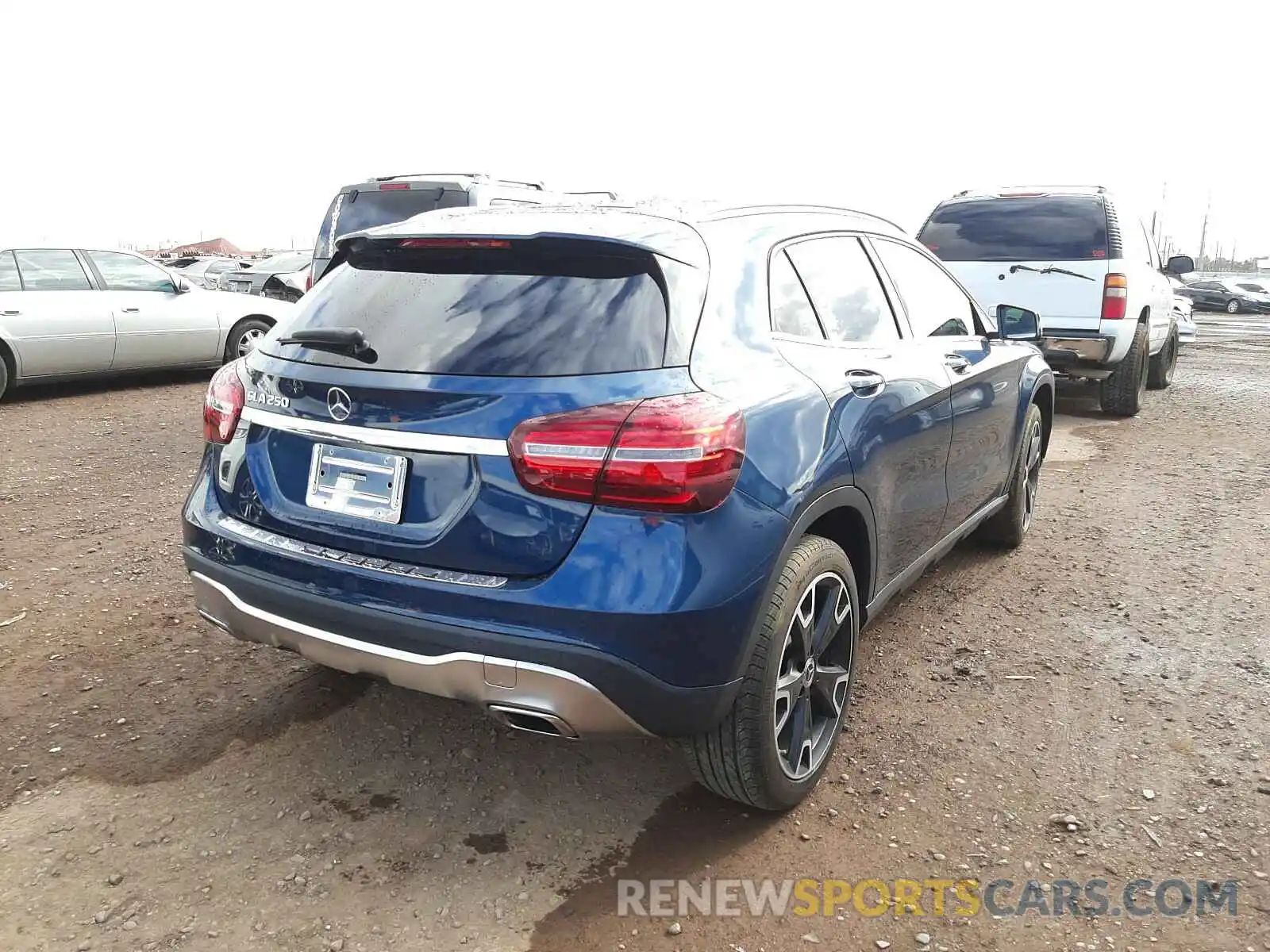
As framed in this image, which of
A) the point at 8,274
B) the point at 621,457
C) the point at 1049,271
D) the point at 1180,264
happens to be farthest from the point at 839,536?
the point at 1180,264

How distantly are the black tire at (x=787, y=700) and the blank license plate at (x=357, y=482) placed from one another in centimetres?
99

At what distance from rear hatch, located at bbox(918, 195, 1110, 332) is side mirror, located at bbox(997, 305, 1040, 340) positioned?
3.81 meters

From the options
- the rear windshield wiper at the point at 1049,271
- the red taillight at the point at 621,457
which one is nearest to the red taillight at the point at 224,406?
the red taillight at the point at 621,457

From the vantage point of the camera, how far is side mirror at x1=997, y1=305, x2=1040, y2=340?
4.90 m

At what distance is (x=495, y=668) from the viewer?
7.67 feet

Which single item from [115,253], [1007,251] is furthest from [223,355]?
[1007,251]

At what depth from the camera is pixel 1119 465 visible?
7582mm

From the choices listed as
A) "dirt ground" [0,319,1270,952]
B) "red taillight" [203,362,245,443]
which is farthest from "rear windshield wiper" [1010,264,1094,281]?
"red taillight" [203,362,245,443]

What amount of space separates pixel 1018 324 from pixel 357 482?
3622mm

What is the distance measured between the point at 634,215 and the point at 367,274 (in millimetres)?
799

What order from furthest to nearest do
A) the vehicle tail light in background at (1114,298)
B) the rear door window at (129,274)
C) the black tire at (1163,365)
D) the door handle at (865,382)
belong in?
the black tire at (1163,365), the rear door window at (129,274), the vehicle tail light in background at (1114,298), the door handle at (865,382)

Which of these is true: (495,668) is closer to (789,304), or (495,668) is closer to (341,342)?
(341,342)

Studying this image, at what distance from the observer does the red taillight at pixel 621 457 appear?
2303 millimetres

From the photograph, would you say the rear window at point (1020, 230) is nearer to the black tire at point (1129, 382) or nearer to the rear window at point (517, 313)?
the black tire at point (1129, 382)
